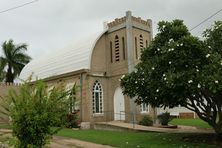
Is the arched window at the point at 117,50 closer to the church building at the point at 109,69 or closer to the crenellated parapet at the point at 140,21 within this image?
the church building at the point at 109,69

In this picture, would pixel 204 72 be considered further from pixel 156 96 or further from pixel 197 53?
pixel 156 96

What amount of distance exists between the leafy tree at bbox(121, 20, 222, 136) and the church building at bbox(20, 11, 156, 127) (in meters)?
9.45

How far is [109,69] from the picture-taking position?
2906 cm

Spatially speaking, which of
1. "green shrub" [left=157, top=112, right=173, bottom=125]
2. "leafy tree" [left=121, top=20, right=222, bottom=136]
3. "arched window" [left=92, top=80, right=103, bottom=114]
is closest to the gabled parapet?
"arched window" [left=92, top=80, right=103, bottom=114]

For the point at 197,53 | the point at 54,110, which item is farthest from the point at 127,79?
the point at 54,110

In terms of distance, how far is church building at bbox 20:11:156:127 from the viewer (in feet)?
89.9

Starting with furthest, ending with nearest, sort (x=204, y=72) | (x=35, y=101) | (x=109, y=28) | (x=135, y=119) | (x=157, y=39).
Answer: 1. (x=109, y=28)
2. (x=135, y=119)
3. (x=157, y=39)
4. (x=204, y=72)
5. (x=35, y=101)

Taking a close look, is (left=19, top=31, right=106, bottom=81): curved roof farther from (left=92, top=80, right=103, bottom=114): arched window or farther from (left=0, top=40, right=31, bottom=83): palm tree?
(left=0, top=40, right=31, bottom=83): palm tree

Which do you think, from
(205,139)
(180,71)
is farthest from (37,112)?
(205,139)

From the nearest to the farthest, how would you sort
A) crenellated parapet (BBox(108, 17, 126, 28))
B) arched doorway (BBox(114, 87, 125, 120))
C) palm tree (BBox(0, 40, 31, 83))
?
arched doorway (BBox(114, 87, 125, 120)), crenellated parapet (BBox(108, 17, 126, 28)), palm tree (BBox(0, 40, 31, 83))

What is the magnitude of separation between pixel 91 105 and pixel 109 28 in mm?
6461

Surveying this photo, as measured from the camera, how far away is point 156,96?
15914mm

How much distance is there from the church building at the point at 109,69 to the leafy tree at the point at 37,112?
14222 mm

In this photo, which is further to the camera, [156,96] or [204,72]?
[156,96]
